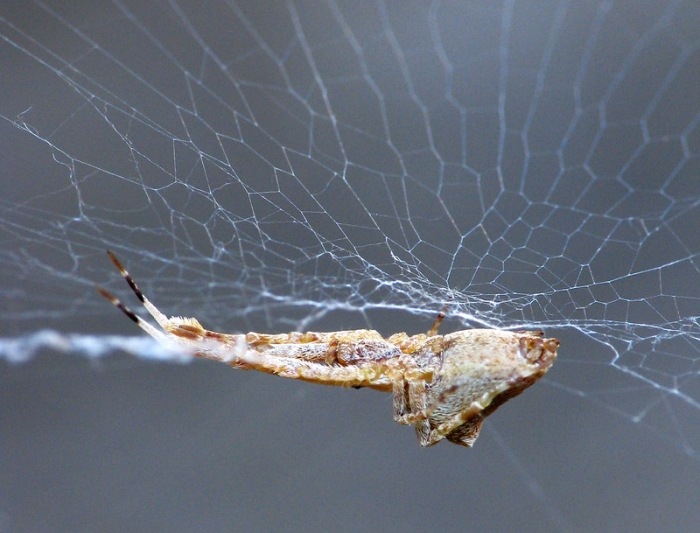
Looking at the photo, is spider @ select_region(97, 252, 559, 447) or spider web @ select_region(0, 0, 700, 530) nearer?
spider @ select_region(97, 252, 559, 447)

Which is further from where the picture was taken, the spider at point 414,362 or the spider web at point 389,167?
the spider web at point 389,167

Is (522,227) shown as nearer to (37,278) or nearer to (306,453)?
(306,453)

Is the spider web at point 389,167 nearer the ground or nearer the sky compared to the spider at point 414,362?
nearer the sky

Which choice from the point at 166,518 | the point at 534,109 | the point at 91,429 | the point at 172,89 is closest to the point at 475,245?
the point at 534,109

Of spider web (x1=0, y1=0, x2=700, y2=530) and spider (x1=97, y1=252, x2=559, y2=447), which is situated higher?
spider web (x1=0, y1=0, x2=700, y2=530)
